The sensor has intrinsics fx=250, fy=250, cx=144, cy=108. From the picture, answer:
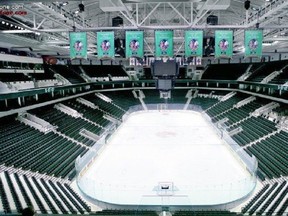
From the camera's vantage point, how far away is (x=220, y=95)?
35.2 metres

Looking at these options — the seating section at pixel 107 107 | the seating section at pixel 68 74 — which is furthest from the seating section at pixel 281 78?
the seating section at pixel 68 74

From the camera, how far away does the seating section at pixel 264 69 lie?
26627mm

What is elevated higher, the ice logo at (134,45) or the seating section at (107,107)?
the ice logo at (134,45)

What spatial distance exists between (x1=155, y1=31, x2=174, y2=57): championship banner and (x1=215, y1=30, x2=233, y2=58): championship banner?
221 centimetres

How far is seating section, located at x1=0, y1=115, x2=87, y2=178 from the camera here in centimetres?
1339

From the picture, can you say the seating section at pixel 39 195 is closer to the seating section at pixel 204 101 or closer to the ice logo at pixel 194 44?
the ice logo at pixel 194 44

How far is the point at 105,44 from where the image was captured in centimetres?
1175

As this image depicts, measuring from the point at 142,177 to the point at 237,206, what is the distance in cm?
503

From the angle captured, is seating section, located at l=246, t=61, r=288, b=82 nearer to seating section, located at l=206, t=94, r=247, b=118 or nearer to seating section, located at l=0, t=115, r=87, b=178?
seating section, located at l=206, t=94, r=247, b=118

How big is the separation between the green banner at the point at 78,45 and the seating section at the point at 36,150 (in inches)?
252

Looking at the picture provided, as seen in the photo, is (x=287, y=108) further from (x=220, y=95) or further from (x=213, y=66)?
(x=213, y=66)

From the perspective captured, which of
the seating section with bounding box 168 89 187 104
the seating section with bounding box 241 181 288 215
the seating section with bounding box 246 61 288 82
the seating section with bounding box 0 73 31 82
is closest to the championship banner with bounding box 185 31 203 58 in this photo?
the seating section with bounding box 241 181 288 215

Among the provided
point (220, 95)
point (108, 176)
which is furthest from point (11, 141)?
point (220, 95)

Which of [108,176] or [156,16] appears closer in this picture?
[108,176]
